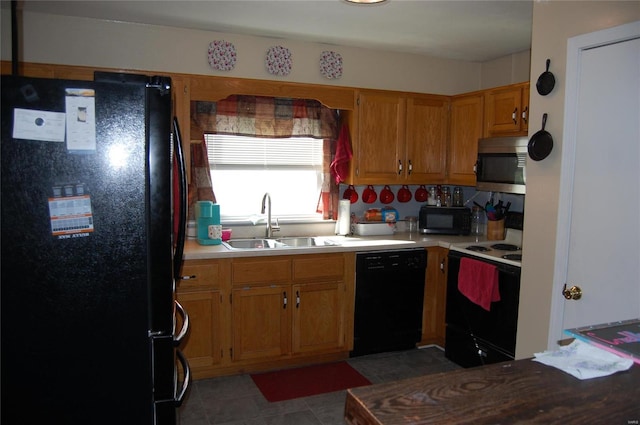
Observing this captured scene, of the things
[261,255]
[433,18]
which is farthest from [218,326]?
[433,18]

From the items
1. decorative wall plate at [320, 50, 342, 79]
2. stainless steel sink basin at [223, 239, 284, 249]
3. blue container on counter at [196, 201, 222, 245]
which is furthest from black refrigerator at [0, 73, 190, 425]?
decorative wall plate at [320, 50, 342, 79]

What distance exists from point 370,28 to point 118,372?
2803mm

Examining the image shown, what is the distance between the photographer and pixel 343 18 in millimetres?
3273

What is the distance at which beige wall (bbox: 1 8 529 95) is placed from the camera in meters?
3.27

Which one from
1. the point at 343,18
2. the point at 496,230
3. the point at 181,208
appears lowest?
the point at 496,230

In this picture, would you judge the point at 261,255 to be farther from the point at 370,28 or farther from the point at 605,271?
A: the point at 605,271

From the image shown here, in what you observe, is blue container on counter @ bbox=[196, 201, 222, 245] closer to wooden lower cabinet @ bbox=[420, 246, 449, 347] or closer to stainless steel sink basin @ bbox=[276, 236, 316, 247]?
stainless steel sink basin @ bbox=[276, 236, 316, 247]

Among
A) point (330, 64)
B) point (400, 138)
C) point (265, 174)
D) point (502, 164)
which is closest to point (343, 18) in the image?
point (330, 64)

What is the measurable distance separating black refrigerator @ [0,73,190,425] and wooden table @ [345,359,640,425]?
32.8 inches

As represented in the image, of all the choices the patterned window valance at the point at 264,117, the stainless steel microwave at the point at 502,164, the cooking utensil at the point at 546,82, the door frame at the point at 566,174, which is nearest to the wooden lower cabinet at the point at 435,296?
the stainless steel microwave at the point at 502,164

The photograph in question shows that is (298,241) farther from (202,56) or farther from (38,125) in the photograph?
(38,125)

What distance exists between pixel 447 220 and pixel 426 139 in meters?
0.71

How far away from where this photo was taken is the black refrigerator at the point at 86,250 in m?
1.51

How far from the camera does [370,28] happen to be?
351 cm
